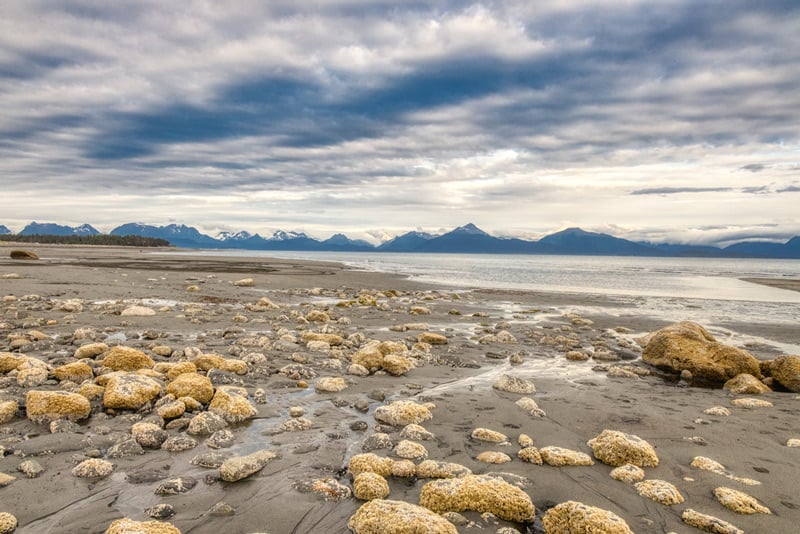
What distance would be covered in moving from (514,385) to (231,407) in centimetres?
583

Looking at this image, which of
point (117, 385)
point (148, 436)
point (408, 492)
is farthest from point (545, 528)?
point (117, 385)

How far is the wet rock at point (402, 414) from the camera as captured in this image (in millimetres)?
7566

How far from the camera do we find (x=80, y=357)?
10148mm

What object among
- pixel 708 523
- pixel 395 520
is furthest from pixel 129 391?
pixel 708 523

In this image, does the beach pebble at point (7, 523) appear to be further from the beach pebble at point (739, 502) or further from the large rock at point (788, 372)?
the large rock at point (788, 372)

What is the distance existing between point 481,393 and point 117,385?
6.88 metres

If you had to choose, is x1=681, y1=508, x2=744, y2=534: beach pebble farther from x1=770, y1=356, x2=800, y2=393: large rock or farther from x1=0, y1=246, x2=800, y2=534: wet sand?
x1=770, y1=356, x2=800, y2=393: large rock

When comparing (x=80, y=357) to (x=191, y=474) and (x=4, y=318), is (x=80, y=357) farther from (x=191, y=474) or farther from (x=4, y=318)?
(x=4, y=318)

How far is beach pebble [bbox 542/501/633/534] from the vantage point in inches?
169

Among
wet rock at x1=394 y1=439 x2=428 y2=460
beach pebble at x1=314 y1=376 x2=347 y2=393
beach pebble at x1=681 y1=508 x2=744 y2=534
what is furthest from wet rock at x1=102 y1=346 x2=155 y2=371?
beach pebble at x1=681 y1=508 x2=744 y2=534

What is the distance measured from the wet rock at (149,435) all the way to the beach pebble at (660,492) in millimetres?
6551

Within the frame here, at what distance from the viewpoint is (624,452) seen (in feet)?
20.3

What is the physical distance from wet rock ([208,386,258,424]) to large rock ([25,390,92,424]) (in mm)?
1912

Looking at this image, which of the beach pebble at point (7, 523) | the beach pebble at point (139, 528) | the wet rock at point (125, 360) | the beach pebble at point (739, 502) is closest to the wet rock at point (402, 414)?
the beach pebble at point (139, 528)
